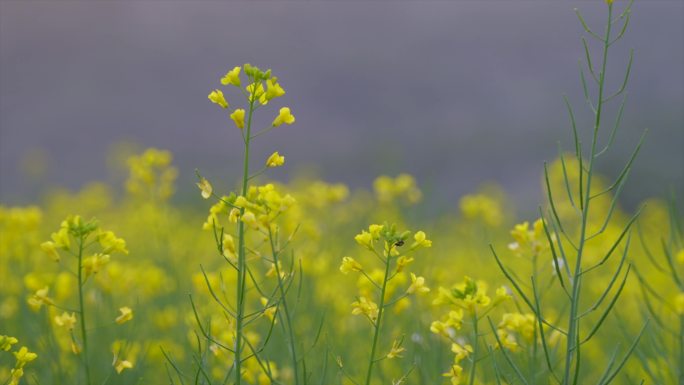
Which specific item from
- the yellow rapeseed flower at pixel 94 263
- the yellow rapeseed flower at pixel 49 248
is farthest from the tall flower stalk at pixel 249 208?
the yellow rapeseed flower at pixel 49 248

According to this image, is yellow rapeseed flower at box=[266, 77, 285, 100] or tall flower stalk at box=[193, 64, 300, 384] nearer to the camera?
tall flower stalk at box=[193, 64, 300, 384]

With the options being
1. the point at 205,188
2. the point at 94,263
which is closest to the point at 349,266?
the point at 205,188

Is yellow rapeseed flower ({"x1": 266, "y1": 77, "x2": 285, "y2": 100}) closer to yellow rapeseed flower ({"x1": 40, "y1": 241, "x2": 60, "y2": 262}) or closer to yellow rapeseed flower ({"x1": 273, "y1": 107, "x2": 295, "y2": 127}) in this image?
yellow rapeseed flower ({"x1": 273, "y1": 107, "x2": 295, "y2": 127})

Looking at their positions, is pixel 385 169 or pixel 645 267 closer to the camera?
pixel 385 169

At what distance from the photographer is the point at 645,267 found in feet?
21.5

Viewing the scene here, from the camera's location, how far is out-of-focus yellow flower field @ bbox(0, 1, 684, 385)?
6.09ft

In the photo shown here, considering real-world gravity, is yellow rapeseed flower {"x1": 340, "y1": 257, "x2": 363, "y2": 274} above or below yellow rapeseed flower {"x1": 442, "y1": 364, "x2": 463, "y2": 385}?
above

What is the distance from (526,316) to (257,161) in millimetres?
12875

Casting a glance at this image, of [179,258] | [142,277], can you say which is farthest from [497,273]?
[142,277]

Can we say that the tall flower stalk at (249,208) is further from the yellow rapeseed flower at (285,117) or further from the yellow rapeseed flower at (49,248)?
the yellow rapeseed flower at (49,248)

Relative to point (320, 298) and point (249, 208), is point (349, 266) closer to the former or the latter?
point (249, 208)

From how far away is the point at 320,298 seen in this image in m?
4.41

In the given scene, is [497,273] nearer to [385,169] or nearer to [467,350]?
[385,169]

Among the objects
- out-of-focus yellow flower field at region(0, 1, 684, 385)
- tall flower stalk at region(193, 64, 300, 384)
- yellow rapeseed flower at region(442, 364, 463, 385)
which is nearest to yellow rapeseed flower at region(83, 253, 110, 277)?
out-of-focus yellow flower field at region(0, 1, 684, 385)
